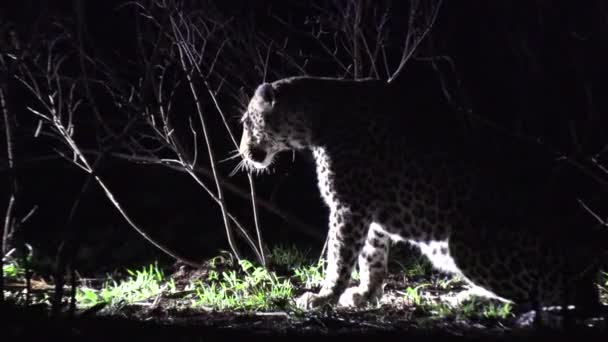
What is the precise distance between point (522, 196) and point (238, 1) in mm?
3995

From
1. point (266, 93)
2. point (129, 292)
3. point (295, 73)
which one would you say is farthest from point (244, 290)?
→ point (295, 73)

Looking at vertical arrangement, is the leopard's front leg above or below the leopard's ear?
below

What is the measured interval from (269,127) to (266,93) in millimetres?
264

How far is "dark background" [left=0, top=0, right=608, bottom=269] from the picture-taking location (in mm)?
8969

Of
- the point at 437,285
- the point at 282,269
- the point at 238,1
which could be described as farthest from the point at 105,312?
the point at 238,1

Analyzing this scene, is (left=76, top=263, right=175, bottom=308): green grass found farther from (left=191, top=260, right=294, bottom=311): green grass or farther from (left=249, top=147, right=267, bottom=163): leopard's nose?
(left=249, top=147, right=267, bottom=163): leopard's nose

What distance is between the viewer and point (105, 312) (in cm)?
600

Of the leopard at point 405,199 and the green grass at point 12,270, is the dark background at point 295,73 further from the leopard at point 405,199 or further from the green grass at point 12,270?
the leopard at point 405,199

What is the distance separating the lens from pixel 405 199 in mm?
5984

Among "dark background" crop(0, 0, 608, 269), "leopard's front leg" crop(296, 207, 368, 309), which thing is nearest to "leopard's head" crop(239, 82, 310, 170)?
"leopard's front leg" crop(296, 207, 368, 309)

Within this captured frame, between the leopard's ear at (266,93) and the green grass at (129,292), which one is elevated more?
the leopard's ear at (266,93)

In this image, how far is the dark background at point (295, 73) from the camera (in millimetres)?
8969

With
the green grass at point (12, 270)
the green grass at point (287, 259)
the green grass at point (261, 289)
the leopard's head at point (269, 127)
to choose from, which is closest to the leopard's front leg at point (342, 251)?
the green grass at point (261, 289)

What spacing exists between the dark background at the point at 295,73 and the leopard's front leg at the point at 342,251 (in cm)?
255
